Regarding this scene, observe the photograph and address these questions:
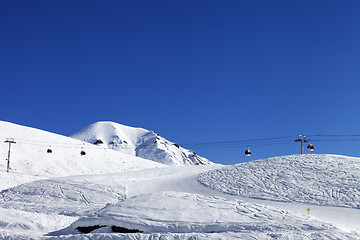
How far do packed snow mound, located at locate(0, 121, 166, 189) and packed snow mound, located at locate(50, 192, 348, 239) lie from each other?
26032 mm

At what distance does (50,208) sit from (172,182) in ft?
37.1

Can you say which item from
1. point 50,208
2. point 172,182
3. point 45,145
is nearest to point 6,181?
point 50,208

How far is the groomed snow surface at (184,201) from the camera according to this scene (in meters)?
14.8

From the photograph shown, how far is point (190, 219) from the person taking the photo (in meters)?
15.3

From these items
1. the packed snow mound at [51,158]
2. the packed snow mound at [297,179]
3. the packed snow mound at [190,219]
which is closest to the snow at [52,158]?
the packed snow mound at [51,158]

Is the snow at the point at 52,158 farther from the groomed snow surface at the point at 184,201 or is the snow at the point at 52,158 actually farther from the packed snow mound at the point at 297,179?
the packed snow mound at the point at 297,179

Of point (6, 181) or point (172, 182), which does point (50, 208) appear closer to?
point (172, 182)

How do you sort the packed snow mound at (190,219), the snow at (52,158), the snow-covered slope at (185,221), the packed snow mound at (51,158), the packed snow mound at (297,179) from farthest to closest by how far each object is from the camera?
the snow at (52,158)
the packed snow mound at (51,158)
the packed snow mound at (297,179)
the packed snow mound at (190,219)
the snow-covered slope at (185,221)

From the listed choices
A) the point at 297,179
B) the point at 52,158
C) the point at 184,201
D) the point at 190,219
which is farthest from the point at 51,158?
the point at 190,219

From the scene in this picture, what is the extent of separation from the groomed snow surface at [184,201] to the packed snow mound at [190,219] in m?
0.04

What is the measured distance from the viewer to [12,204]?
27266 mm

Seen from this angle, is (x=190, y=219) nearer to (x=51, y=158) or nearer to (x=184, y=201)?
(x=184, y=201)

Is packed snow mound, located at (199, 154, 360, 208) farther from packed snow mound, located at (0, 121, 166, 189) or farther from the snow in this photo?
the snow

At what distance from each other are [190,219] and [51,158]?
42.8m
